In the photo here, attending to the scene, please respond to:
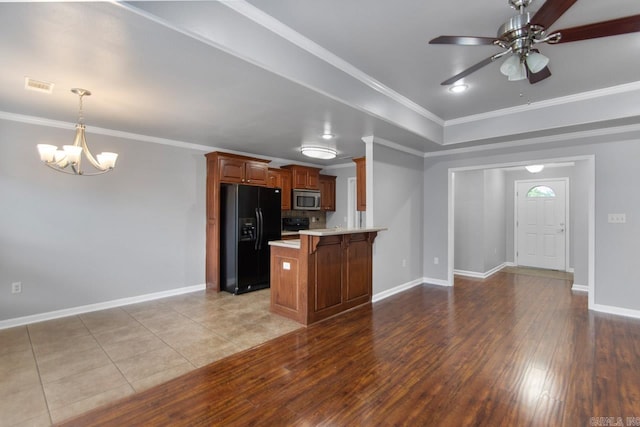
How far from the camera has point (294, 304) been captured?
3.71m

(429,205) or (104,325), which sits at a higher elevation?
(429,205)

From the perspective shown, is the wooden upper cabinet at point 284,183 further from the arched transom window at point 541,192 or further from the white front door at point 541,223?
Result: the arched transom window at point 541,192

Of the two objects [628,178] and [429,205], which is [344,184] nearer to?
[429,205]

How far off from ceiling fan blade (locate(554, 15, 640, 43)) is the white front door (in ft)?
19.8

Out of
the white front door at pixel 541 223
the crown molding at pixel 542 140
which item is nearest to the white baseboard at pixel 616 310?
the crown molding at pixel 542 140

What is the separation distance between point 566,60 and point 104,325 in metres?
5.59

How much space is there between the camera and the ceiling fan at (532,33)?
1.76 meters

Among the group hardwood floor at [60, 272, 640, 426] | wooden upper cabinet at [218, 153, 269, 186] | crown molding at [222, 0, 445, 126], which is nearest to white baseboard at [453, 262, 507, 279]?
hardwood floor at [60, 272, 640, 426]

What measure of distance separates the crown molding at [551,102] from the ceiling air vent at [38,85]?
4829 millimetres

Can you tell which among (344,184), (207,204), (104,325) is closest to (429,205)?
(344,184)

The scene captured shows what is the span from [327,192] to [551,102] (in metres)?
4.48

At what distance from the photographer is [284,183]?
6.39 m

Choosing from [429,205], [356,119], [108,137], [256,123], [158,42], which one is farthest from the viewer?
[429,205]

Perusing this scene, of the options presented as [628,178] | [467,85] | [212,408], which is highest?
[467,85]
